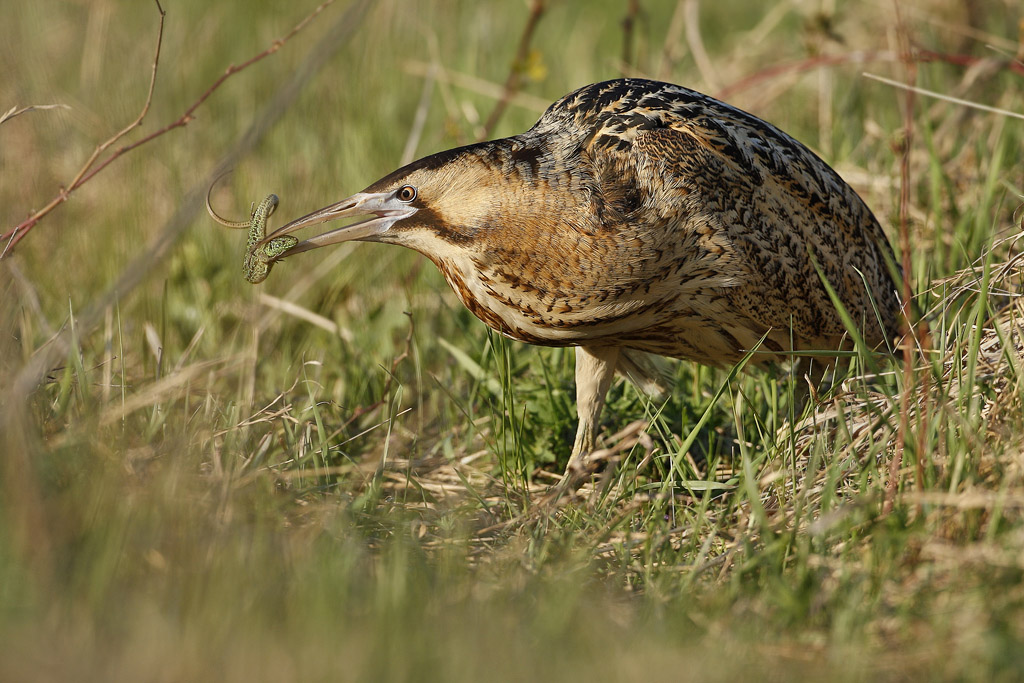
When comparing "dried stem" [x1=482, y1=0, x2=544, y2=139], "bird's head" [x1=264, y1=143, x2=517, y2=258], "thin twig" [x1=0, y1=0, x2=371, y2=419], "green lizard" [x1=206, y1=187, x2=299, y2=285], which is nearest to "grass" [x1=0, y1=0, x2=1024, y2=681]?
"thin twig" [x1=0, y1=0, x2=371, y2=419]

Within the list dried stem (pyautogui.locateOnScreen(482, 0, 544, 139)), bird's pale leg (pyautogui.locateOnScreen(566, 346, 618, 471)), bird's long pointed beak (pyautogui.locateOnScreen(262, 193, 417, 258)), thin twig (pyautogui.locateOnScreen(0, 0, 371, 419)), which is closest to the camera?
thin twig (pyautogui.locateOnScreen(0, 0, 371, 419))

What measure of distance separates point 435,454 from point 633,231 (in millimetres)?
1128

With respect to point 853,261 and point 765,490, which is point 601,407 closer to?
point 765,490

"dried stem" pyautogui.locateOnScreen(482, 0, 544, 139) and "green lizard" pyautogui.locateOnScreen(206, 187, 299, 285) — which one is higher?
"dried stem" pyautogui.locateOnScreen(482, 0, 544, 139)

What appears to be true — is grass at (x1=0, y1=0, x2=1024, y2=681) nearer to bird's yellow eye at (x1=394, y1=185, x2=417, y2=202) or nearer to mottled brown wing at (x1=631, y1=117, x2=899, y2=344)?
mottled brown wing at (x1=631, y1=117, x2=899, y2=344)

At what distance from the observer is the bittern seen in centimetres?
309

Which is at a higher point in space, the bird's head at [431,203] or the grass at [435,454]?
the bird's head at [431,203]

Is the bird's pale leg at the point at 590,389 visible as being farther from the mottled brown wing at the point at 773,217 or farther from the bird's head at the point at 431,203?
the bird's head at the point at 431,203

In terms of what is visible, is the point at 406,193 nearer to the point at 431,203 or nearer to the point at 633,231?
the point at 431,203

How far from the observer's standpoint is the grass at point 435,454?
84.0 inches

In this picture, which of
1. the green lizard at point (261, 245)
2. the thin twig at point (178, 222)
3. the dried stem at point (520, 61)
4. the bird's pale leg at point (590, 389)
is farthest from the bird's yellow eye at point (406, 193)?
the dried stem at point (520, 61)

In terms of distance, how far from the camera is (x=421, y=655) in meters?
2.03

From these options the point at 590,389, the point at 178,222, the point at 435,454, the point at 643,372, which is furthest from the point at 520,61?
the point at 178,222

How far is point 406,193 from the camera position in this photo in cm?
307
